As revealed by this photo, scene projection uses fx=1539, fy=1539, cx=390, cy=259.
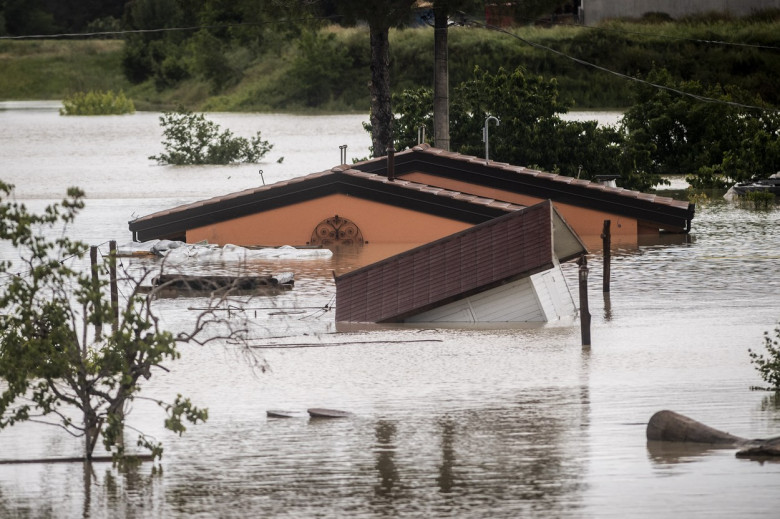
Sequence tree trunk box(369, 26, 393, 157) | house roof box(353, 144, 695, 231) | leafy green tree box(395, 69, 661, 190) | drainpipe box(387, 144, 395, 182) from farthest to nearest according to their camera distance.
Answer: leafy green tree box(395, 69, 661, 190), tree trunk box(369, 26, 393, 157), house roof box(353, 144, 695, 231), drainpipe box(387, 144, 395, 182)

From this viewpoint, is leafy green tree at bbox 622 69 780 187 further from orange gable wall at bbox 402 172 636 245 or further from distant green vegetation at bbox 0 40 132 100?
distant green vegetation at bbox 0 40 132 100

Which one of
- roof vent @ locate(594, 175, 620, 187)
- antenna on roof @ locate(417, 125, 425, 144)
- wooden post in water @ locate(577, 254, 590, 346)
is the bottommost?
wooden post in water @ locate(577, 254, 590, 346)

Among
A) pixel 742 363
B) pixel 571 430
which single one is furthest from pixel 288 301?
pixel 571 430

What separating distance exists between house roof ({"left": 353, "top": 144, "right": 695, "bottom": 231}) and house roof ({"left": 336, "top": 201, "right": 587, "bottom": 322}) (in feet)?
34.0

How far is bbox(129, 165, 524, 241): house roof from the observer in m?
31.7

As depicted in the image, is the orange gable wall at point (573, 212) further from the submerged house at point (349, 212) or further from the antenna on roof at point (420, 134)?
the antenna on roof at point (420, 134)

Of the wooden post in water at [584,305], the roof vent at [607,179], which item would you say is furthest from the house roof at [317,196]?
the wooden post in water at [584,305]

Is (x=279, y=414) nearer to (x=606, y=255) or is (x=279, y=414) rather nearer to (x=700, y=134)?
(x=606, y=255)

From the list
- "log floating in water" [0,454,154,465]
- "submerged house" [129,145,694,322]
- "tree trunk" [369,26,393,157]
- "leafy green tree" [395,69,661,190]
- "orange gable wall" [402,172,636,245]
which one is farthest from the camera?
"leafy green tree" [395,69,661,190]

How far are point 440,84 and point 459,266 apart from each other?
52.9ft

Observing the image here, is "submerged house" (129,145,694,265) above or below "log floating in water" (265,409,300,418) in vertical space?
above

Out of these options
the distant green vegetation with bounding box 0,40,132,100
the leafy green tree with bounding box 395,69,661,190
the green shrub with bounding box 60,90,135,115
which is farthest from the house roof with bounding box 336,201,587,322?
the distant green vegetation with bounding box 0,40,132,100

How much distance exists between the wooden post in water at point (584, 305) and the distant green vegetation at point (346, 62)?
39071 millimetres

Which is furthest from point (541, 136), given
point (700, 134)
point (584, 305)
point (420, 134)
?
point (584, 305)
